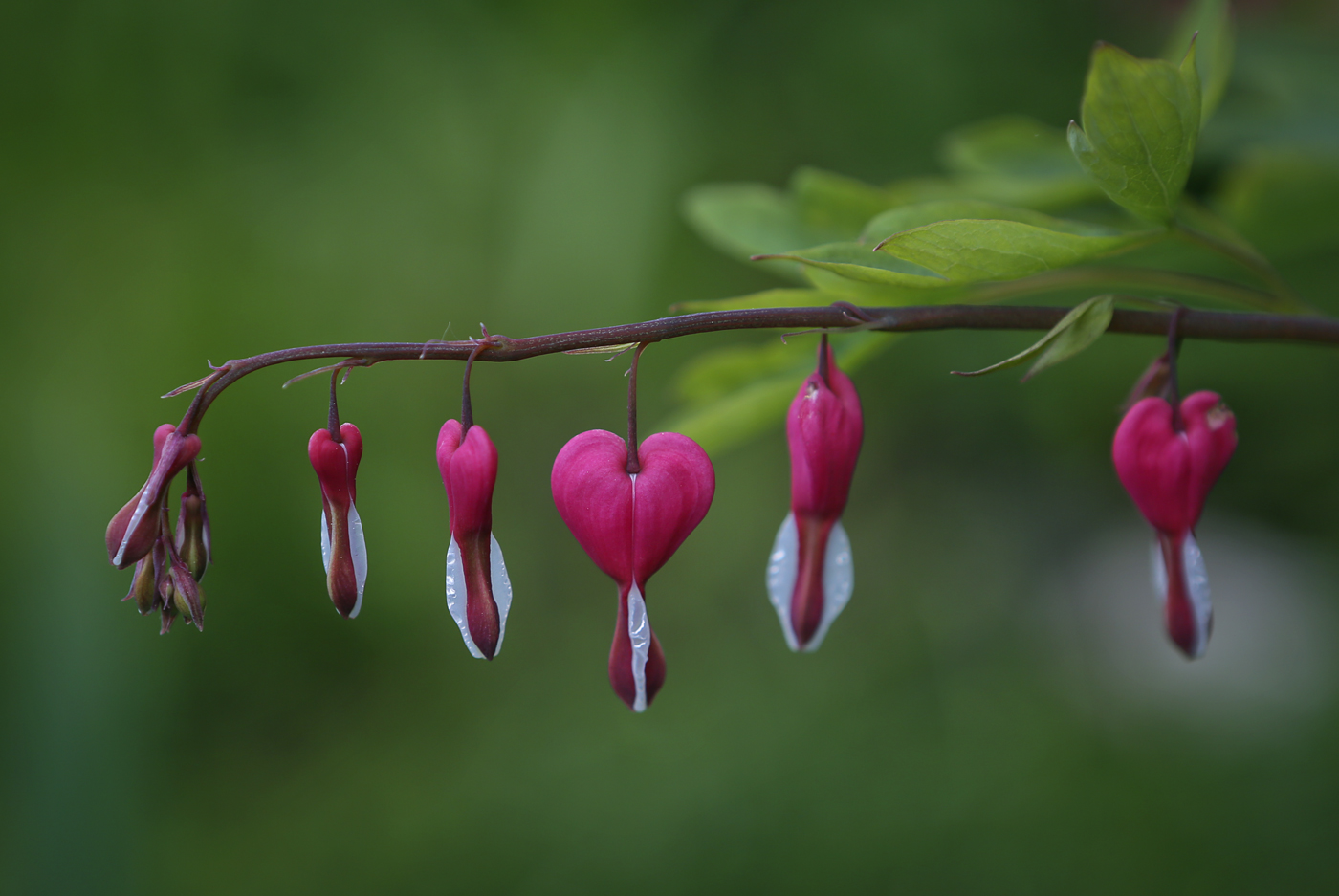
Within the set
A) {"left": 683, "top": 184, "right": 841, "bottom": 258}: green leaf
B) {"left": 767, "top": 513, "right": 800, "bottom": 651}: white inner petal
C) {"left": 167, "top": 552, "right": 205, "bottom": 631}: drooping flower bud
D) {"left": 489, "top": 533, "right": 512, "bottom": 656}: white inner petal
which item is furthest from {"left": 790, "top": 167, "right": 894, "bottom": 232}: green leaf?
{"left": 167, "top": 552, "right": 205, "bottom": 631}: drooping flower bud

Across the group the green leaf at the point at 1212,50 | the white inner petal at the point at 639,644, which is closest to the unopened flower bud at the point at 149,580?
the white inner petal at the point at 639,644

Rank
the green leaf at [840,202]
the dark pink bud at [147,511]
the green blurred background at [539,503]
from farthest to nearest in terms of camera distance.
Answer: the green blurred background at [539,503], the green leaf at [840,202], the dark pink bud at [147,511]

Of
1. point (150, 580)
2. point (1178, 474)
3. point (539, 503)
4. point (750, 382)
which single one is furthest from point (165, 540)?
point (539, 503)

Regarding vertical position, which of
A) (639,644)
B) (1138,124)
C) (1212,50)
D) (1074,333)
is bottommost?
(639,644)

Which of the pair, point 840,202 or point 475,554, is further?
point 840,202

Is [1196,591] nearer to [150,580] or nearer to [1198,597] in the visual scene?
[1198,597]

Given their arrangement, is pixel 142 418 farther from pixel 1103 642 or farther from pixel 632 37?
pixel 1103 642

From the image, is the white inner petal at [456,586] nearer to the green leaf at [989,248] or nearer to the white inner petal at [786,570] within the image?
the white inner petal at [786,570]
